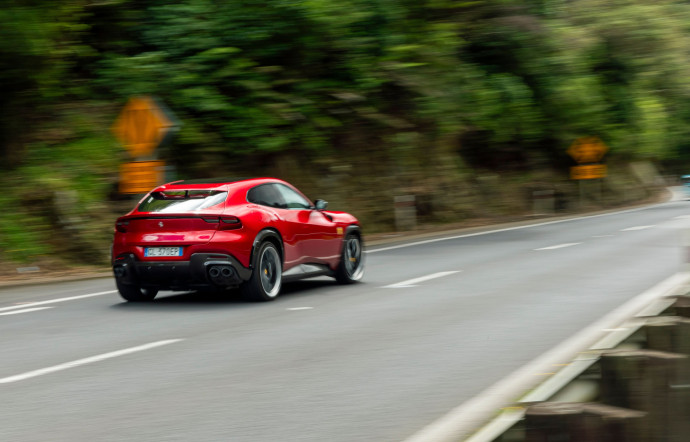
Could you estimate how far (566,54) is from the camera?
32.2 metres

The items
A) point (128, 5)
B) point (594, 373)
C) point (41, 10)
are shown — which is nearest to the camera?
point (594, 373)

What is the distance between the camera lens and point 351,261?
13.9 metres

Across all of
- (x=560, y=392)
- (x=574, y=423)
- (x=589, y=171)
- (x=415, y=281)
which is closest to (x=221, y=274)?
(x=415, y=281)

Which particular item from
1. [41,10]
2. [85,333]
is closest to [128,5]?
[41,10]

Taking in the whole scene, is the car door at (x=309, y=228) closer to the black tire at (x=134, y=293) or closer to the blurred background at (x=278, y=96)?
the black tire at (x=134, y=293)

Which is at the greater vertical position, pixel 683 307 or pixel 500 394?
pixel 683 307

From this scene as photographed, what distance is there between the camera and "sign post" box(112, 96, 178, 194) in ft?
53.2

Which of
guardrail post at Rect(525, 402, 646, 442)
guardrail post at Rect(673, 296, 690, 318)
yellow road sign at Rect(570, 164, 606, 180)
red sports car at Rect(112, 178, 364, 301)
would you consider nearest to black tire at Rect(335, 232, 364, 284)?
red sports car at Rect(112, 178, 364, 301)

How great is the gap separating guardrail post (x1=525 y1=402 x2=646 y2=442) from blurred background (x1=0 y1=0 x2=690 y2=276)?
14.3 m

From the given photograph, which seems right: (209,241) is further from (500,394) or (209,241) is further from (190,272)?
(500,394)

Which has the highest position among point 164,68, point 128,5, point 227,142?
point 128,5

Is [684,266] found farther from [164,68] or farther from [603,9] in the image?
[603,9]

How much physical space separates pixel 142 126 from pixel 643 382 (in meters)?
13.3

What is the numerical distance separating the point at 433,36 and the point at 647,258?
9335mm
